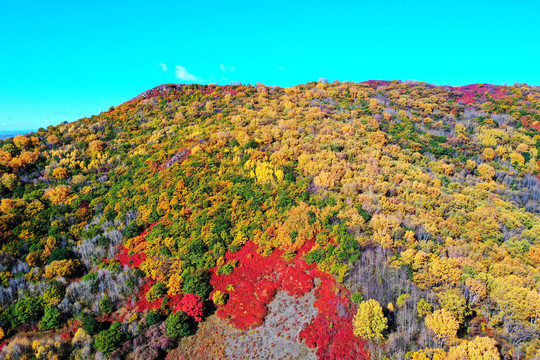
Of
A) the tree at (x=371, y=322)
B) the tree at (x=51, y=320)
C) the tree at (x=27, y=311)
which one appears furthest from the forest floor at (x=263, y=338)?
the tree at (x=27, y=311)

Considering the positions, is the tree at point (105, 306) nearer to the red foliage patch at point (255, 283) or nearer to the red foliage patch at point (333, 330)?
the red foliage patch at point (255, 283)

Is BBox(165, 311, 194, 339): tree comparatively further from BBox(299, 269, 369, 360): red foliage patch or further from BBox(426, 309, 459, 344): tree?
BBox(426, 309, 459, 344): tree

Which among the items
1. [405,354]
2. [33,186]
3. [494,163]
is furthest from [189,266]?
[494,163]

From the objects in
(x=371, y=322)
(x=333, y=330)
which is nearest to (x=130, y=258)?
(x=333, y=330)

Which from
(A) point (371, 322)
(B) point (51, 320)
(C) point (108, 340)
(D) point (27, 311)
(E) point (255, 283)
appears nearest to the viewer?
(A) point (371, 322)

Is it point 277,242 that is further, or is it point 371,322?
point 277,242

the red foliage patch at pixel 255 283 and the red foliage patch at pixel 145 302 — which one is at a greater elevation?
the red foliage patch at pixel 255 283

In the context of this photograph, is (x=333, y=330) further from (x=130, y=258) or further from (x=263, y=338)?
(x=130, y=258)
